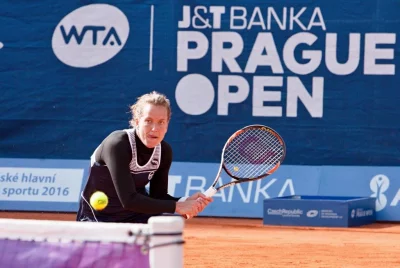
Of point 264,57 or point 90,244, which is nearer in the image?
point 90,244

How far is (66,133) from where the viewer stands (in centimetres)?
1071

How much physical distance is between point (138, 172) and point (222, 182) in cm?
591

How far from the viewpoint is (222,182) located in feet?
34.0

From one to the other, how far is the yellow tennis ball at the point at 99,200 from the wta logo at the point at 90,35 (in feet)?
20.8

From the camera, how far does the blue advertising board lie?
1029 centimetres

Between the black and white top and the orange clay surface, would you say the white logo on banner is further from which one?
the black and white top

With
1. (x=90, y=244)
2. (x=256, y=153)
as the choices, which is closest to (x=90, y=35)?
(x=256, y=153)

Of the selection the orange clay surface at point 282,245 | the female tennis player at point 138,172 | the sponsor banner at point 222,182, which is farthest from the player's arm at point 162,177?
the sponsor banner at point 222,182

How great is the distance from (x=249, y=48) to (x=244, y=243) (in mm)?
2857

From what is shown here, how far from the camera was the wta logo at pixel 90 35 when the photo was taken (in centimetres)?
1069

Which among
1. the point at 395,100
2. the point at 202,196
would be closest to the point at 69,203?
the point at 395,100

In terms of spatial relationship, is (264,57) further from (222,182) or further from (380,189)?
(380,189)

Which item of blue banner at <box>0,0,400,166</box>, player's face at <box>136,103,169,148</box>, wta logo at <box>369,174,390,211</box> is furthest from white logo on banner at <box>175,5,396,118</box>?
player's face at <box>136,103,169,148</box>

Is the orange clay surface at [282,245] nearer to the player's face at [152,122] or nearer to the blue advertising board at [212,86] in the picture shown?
the blue advertising board at [212,86]
